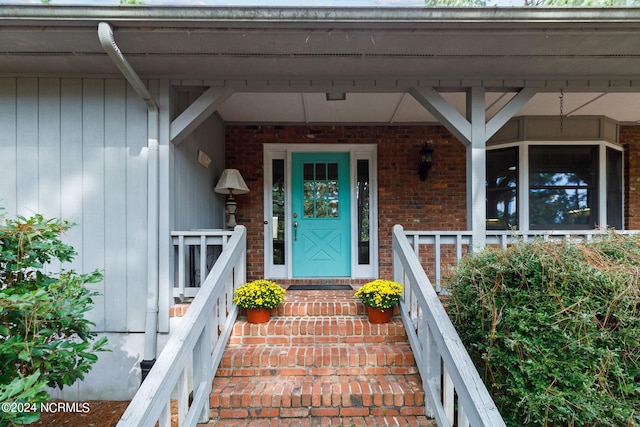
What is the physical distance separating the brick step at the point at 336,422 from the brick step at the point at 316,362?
34 cm

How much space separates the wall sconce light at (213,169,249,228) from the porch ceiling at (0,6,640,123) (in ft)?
4.45

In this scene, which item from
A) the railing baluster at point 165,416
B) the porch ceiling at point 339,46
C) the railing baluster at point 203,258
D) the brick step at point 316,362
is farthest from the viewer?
the railing baluster at point 203,258

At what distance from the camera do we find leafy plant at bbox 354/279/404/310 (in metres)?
2.66

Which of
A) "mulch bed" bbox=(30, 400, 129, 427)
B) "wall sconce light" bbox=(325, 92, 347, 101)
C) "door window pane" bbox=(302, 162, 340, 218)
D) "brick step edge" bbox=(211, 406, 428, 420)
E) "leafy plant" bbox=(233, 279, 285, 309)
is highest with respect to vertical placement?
"wall sconce light" bbox=(325, 92, 347, 101)

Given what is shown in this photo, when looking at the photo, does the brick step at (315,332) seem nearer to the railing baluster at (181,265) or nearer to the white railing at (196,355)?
the white railing at (196,355)

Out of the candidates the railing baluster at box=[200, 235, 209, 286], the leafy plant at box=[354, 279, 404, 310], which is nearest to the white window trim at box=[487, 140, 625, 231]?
the leafy plant at box=[354, 279, 404, 310]

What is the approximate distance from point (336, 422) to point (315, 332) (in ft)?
2.44

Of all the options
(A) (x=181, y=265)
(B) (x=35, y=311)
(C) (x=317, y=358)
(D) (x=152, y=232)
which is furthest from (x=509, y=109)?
(B) (x=35, y=311)

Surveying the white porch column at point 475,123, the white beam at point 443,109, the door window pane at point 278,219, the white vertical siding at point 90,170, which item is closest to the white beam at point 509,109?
the white porch column at point 475,123

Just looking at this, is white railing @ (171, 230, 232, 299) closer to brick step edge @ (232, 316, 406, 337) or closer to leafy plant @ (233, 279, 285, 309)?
leafy plant @ (233, 279, 285, 309)

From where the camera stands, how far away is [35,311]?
1647 millimetres

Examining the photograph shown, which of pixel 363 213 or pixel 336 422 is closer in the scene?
pixel 336 422

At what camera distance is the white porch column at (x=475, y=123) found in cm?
286

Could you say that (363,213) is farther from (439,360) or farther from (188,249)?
(439,360)
